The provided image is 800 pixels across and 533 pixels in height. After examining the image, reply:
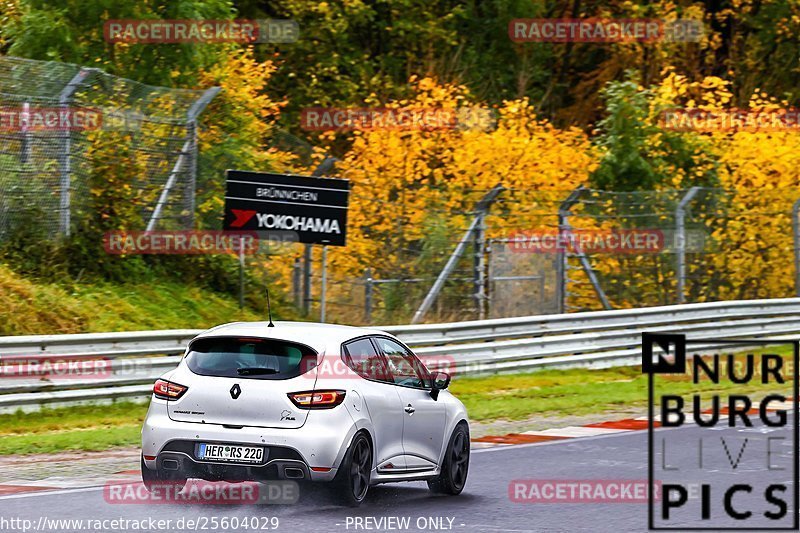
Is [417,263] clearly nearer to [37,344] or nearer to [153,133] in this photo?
[153,133]

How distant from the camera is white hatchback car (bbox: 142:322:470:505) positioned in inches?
388

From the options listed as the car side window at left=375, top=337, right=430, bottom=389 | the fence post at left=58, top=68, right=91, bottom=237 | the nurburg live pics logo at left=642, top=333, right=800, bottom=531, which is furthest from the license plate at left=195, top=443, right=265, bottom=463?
the fence post at left=58, top=68, right=91, bottom=237

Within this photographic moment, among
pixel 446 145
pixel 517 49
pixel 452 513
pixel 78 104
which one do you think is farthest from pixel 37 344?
pixel 517 49

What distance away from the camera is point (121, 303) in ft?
67.5

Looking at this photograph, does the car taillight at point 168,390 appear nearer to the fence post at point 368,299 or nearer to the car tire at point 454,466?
the car tire at point 454,466

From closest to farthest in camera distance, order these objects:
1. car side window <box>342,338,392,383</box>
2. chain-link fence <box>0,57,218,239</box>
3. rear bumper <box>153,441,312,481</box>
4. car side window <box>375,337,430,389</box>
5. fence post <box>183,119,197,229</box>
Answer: rear bumper <box>153,441,312,481</box>
car side window <box>342,338,392,383</box>
car side window <box>375,337,430,389</box>
chain-link fence <box>0,57,218,239</box>
fence post <box>183,119,197,229</box>

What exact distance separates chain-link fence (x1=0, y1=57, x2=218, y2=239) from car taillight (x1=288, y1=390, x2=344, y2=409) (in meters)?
11.3

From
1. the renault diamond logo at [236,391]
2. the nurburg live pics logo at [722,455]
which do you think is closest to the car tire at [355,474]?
the renault diamond logo at [236,391]

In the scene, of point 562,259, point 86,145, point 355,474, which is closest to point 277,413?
point 355,474

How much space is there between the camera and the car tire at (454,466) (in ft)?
37.7

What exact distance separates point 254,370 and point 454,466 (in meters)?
2.29

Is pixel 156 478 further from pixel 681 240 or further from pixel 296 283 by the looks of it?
pixel 681 240

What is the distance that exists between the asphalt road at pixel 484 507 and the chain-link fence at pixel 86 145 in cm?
912

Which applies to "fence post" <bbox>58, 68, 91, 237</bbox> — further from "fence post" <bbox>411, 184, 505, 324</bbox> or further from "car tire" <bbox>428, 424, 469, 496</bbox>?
"car tire" <bbox>428, 424, 469, 496</bbox>
